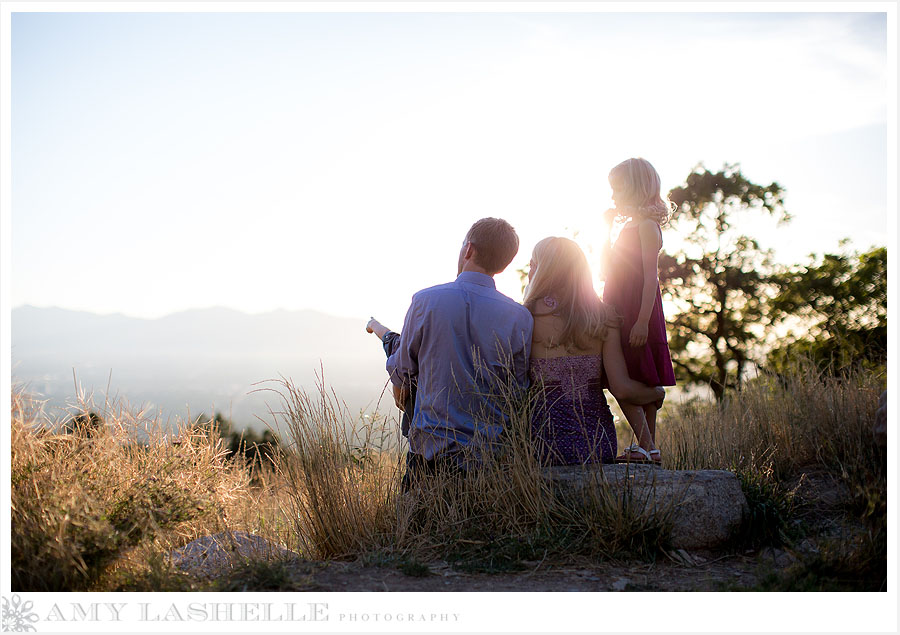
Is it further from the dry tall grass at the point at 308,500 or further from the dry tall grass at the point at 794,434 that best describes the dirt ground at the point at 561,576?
the dry tall grass at the point at 794,434

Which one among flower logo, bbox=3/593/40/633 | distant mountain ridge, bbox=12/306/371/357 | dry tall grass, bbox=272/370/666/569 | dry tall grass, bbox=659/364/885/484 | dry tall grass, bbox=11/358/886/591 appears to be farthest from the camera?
distant mountain ridge, bbox=12/306/371/357

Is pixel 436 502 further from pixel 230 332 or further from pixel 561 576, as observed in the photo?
pixel 230 332

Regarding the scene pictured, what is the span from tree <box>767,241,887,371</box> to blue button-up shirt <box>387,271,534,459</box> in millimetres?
5701

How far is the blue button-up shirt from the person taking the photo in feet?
11.1

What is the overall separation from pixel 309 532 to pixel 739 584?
2026 mm

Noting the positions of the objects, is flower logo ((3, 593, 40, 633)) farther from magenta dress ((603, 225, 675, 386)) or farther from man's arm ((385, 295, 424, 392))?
magenta dress ((603, 225, 675, 386))

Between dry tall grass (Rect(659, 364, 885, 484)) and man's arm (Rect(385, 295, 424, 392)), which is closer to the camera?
man's arm (Rect(385, 295, 424, 392))

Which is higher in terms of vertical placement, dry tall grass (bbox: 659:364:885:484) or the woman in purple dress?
the woman in purple dress

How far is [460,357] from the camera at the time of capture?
3.40 m

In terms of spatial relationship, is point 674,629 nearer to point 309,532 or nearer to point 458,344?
point 458,344

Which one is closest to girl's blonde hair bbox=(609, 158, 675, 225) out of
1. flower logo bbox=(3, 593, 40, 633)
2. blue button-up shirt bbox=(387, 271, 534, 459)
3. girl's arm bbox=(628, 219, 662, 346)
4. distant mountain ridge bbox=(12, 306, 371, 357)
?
girl's arm bbox=(628, 219, 662, 346)

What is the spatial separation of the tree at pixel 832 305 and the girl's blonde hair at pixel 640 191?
4.86 meters

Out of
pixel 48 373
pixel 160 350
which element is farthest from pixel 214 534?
pixel 160 350

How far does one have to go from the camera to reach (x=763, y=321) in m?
11.4
